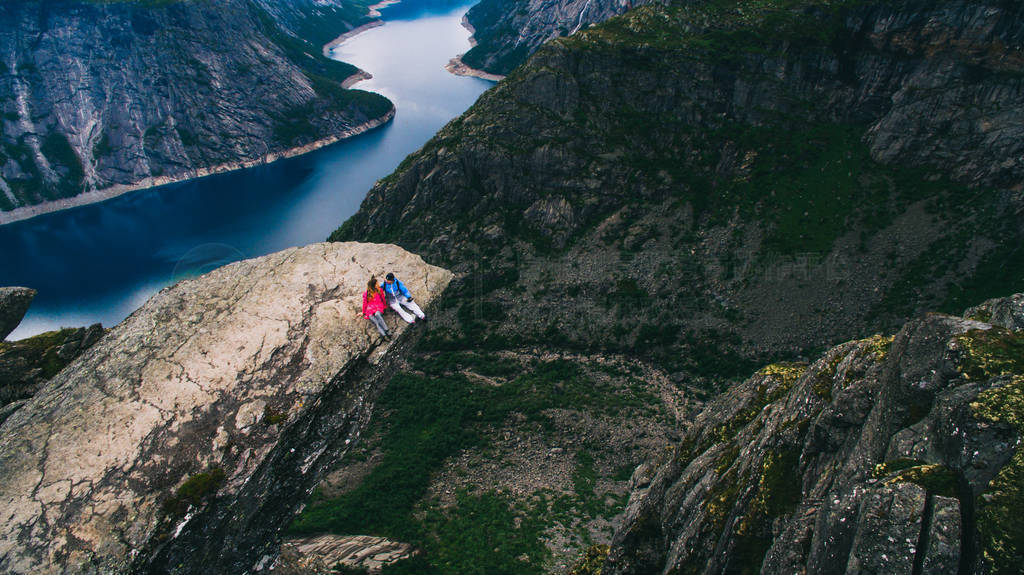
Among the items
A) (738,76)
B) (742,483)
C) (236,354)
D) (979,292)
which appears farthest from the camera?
(738,76)

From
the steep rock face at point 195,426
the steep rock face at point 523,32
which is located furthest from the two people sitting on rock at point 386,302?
the steep rock face at point 523,32

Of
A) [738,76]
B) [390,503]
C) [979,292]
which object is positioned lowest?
[979,292]

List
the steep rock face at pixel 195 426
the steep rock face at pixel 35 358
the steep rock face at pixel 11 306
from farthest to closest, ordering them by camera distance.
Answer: the steep rock face at pixel 11 306 → the steep rock face at pixel 35 358 → the steep rock face at pixel 195 426

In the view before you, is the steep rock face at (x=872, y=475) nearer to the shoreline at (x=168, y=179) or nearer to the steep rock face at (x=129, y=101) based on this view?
the shoreline at (x=168, y=179)

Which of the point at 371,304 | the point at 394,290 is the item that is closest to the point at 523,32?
the point at 394,290

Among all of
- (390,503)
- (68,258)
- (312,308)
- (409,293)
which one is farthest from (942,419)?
(68,258)

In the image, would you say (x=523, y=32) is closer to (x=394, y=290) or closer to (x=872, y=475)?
(x=394, y=290)

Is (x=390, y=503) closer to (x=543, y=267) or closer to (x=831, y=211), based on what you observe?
(x=543, y=267)

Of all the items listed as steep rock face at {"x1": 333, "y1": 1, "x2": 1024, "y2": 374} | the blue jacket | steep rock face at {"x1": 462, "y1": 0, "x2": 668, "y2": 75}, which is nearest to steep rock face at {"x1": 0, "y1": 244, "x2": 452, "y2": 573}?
the blue jacket
